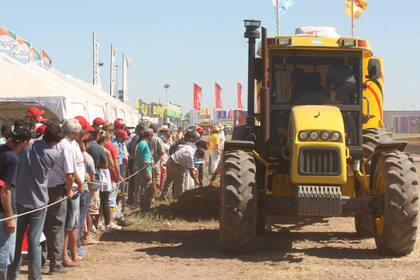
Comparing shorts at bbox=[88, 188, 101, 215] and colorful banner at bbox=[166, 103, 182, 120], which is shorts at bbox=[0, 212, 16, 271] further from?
colorful banner at bbox=[166, 103, 182, 120]

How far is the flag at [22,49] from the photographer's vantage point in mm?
24156

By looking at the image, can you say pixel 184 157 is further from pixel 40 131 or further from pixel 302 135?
pixel 40 131

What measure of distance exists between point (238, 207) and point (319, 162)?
45.5 inches

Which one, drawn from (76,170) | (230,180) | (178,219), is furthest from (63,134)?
(178,219)

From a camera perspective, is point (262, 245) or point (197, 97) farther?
point (197, 97)

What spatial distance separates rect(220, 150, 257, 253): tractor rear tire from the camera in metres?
8.70

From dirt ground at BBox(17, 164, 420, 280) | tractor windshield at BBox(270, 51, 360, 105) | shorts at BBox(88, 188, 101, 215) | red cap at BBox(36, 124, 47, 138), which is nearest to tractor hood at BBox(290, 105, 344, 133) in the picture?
tractor windshield at BBox(270, 51, 360, 105)

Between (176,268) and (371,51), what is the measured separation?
4197 mm

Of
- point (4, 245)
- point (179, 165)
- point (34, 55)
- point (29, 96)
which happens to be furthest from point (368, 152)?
point (34, 55)

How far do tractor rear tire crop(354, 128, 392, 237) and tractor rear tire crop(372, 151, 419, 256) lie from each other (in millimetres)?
1011

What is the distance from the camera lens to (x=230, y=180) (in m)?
8.80

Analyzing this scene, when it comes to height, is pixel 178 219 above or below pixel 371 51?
below

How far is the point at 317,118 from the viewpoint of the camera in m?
8.91

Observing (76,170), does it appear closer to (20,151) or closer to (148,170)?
(20,151)
